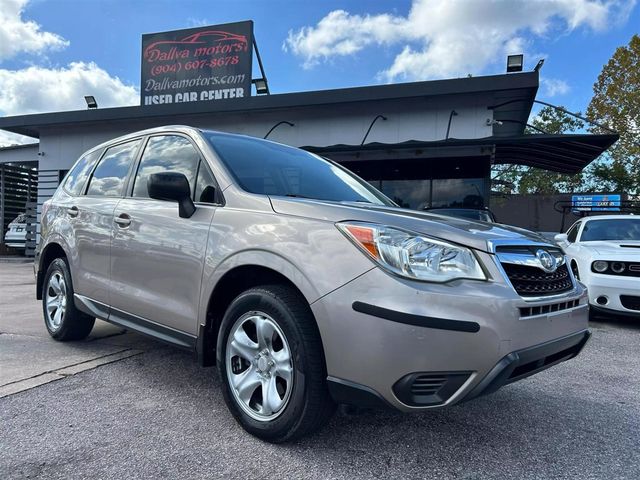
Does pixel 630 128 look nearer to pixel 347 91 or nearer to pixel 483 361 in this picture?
pixel 347 91

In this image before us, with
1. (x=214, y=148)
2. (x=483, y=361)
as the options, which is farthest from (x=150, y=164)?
(x=483, y=361)

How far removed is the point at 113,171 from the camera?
13.1 feet

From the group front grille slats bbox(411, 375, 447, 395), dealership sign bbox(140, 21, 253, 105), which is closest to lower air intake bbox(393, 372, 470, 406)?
front grille slats bbox(411, 375, 447, 395)

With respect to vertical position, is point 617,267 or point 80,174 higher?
point 80,174

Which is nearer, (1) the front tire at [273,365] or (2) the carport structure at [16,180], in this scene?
(1) the front tire at [273,365]

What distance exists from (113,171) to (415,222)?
284cm

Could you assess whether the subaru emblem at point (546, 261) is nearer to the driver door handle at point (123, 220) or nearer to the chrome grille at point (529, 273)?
the chrome grille at point (529, 273)

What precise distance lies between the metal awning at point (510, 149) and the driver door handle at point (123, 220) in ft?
25.1

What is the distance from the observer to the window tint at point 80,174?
4.42 meters

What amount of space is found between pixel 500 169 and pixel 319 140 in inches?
651

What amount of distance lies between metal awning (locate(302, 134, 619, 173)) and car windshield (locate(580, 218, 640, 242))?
2794 mm

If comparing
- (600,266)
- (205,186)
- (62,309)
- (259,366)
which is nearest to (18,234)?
(62,309)

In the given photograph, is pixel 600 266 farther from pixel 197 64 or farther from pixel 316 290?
pixel 197 64

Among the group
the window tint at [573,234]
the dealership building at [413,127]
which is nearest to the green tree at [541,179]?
the dealership building at [413,127]
